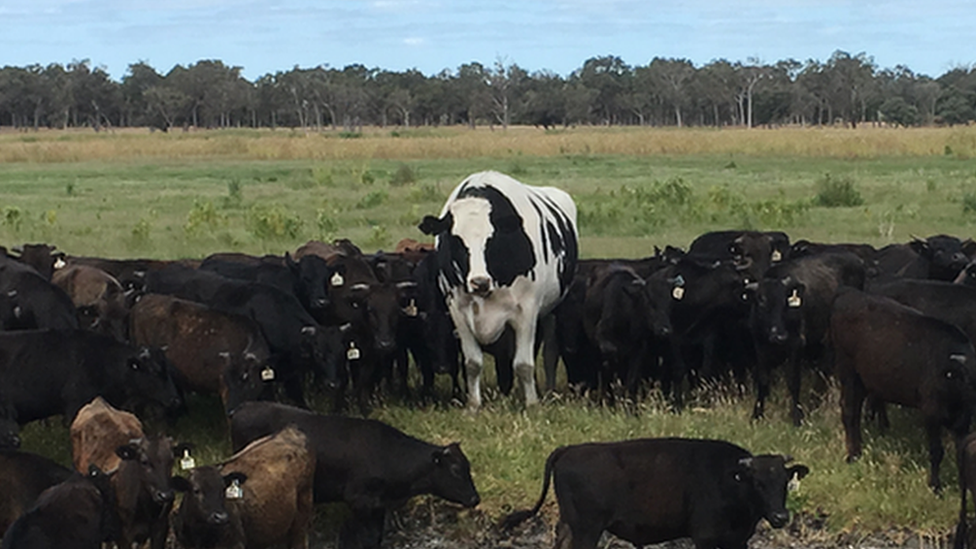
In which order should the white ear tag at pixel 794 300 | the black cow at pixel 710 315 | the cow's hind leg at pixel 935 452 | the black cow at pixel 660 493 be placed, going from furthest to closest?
the black cow at pixel 710 315, the white ear tag at pixel 794 300, the cow's hind leg at pixel 935 452, the black cow at pixel 660 493

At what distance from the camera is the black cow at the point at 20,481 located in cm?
718

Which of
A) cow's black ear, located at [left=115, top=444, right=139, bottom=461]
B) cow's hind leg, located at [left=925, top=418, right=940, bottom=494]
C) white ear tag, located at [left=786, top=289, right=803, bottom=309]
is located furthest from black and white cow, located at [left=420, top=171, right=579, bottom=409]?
cow's black ear, located at [left=115, top=444, right=139, bottom=461]

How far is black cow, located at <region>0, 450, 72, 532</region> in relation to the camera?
7.18m

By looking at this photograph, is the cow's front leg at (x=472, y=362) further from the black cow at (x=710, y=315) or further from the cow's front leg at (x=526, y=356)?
the black cow at (x=710, y=315)

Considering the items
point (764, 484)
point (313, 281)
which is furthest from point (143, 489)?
point (313, 281)

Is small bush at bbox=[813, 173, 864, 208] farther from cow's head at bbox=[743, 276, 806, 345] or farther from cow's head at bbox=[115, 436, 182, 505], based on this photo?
cow's head at bbox=[115, 436, 182, 505]

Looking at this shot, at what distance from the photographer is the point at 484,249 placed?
1084cm

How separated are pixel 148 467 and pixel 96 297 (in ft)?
17.3

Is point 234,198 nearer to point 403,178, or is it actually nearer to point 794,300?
point 403,178

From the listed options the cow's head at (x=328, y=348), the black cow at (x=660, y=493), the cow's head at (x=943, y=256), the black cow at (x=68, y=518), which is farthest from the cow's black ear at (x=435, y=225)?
the cow's head at (x=943, y=256)

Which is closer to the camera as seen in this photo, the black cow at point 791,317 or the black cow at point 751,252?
the black cow at point 791,317

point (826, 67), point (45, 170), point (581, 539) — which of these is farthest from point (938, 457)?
point (826, 67)

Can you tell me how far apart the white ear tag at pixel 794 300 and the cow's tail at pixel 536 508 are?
2955 millimetres

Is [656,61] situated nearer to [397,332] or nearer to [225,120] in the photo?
[225,120]
